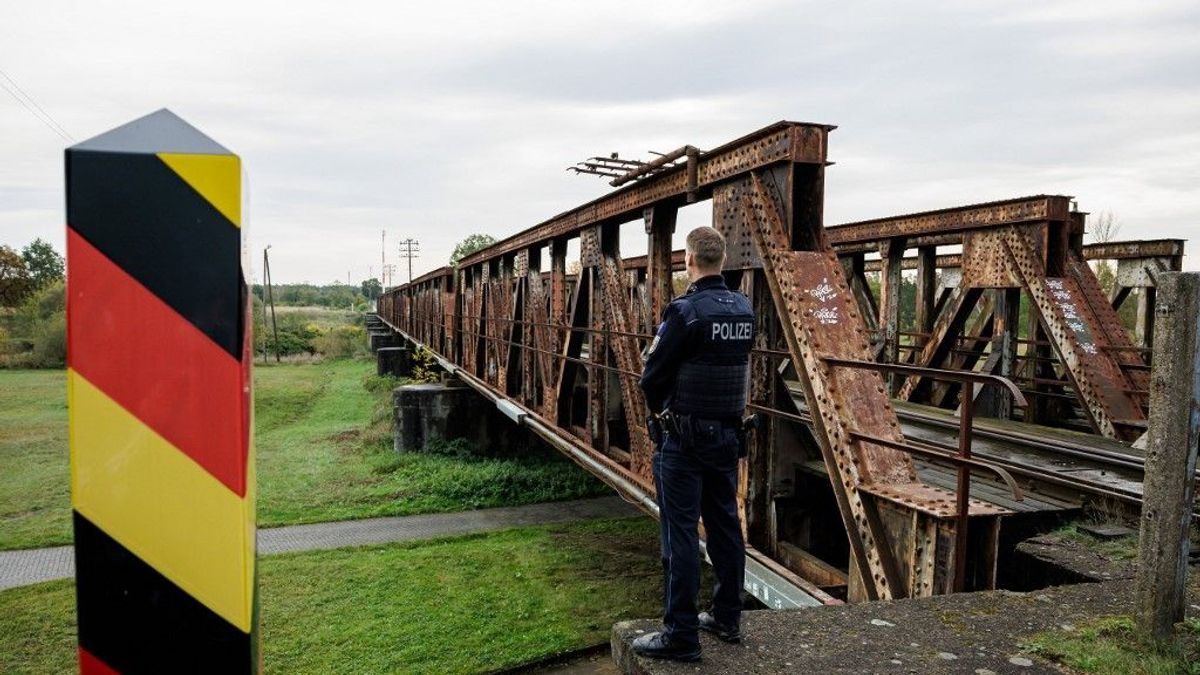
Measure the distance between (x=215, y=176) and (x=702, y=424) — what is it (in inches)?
90.8

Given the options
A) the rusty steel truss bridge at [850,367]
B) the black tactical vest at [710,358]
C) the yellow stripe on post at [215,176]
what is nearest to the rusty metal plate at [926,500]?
the rusty steel truss bridge at [850,367]

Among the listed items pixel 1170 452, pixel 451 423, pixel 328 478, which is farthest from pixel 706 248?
pixel 451 423

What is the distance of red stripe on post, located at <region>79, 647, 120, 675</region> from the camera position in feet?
3.14

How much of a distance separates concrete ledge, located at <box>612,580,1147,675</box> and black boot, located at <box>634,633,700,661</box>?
0.04 m

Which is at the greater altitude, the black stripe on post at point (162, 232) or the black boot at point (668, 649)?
the black stripe on post at point (162, 232)

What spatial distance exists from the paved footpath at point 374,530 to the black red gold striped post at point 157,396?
35.4ft

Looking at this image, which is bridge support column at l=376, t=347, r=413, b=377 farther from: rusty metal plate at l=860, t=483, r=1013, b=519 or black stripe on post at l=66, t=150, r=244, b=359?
black stripe on post at l=66, t=150, r=244, b=359

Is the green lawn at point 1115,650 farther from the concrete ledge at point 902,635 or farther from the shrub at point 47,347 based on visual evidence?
the shrub at point 47,347

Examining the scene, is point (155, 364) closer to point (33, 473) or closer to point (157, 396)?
point (157, 396)

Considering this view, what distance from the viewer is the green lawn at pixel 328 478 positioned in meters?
12.8

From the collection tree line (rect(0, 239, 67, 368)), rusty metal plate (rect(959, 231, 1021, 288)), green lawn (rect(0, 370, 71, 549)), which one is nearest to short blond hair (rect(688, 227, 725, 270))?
rusty metal plate (rect(959, 231, 1021, 288))

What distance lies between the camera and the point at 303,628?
8.06 metres

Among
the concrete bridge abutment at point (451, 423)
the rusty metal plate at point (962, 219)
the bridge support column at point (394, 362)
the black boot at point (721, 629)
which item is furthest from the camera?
the bridge support column at point (394, 362)

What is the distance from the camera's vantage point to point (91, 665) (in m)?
0.97
